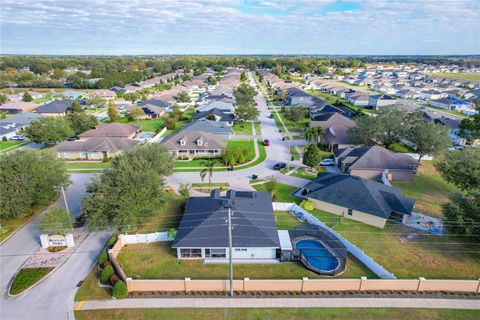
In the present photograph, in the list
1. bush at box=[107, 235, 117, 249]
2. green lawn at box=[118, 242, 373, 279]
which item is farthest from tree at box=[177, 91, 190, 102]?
green lawn at box=[118, 242, 373, 279]

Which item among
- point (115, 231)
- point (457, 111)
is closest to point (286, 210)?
point (115, 231)

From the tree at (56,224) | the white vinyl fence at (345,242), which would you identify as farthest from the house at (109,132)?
the white vinyl fence at (345,242)

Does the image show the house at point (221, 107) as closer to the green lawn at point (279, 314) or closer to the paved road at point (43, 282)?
the paved road at point (43, 282)

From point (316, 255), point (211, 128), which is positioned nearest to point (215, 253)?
point (316, 255)

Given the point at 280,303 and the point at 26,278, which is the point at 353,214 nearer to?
the point at 280,303

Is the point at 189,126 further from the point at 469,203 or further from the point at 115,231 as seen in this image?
the point at 469,203
